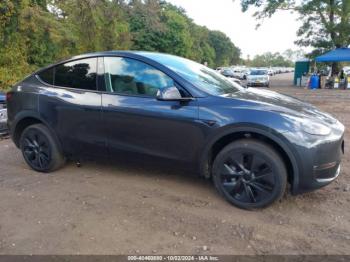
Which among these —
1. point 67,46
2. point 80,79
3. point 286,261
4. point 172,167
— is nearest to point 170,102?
point 172,167

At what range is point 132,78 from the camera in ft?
13.3

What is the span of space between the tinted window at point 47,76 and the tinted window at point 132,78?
3.04 ft

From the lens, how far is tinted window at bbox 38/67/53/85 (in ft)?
15.3

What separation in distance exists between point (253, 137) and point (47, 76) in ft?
9.41

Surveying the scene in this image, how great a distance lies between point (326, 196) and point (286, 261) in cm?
144

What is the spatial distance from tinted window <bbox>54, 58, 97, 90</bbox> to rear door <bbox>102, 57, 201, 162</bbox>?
0.74ft

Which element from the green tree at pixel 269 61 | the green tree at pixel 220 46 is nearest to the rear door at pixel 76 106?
the green tree at pixel 220 46

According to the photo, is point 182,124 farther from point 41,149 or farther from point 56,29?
point 56,29

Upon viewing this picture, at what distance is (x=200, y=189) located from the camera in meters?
4.14

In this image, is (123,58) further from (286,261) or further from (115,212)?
(286,261)

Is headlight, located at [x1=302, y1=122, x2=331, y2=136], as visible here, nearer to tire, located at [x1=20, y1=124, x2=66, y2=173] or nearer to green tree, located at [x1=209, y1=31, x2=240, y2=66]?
tire, located at [x1=20, y1=124, x2=66, y2=173]

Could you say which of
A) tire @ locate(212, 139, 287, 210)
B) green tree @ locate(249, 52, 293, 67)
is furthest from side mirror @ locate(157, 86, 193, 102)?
green tree @ locate(249, 52, 293, 67)

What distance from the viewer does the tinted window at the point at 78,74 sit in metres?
4.31

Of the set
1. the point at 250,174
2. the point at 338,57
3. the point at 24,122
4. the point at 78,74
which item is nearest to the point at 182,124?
the point at 250,174
